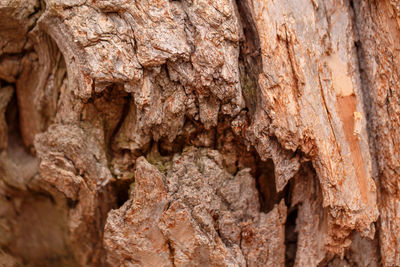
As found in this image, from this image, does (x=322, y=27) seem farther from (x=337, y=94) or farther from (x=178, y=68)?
(x=178, y=68)

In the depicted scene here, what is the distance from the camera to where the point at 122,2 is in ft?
6.84

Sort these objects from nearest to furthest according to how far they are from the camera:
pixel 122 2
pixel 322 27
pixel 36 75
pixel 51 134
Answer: pixel 122 2 < pixel 322 27 < pixel 51 134 < pixel 36 75

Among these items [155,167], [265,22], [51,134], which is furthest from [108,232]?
[265,22]

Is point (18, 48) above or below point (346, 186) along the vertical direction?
above

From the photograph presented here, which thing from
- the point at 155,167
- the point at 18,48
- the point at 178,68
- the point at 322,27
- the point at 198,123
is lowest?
the point at 155,167

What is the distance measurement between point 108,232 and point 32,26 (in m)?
1.40

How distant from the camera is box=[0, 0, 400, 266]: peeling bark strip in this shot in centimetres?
212

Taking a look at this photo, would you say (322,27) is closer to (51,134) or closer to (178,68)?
(178,68)

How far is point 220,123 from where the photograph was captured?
2.35 metres

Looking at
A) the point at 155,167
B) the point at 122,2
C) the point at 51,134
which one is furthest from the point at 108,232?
the point at 122,2

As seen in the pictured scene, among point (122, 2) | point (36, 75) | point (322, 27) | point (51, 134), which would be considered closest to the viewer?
point (122, 2)

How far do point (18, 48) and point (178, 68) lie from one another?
1181 mm

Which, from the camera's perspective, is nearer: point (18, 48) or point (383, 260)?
point (383, 260)

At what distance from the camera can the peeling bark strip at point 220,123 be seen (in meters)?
2.12
